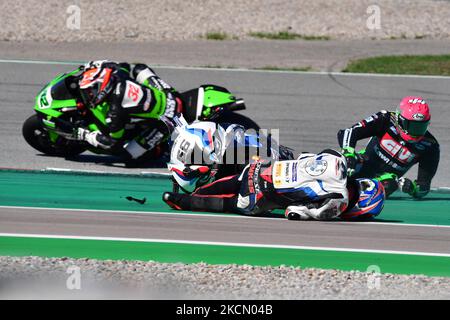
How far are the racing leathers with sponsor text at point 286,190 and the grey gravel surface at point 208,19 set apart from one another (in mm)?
9716

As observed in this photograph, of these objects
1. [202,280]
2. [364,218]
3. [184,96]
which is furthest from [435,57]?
[202,280]

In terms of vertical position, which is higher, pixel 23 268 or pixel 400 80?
pixel 400 80

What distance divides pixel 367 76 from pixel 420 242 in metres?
8.55

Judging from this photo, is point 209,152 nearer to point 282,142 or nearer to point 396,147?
point 396,147

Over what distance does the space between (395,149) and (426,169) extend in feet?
1.40

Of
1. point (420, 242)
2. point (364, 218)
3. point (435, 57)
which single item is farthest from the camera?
point (435, 57)

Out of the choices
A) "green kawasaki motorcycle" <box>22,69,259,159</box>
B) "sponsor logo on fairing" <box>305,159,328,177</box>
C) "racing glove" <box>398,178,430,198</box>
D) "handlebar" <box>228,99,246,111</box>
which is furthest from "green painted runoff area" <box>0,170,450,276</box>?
"handlebar" <box>228,99,246,111</box>

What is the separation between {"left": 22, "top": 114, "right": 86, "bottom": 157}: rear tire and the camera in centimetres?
1364

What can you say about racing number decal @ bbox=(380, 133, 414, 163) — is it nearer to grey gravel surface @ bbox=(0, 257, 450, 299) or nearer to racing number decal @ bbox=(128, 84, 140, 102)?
racing number decal @ bbox=(128, 84, 140, 102)

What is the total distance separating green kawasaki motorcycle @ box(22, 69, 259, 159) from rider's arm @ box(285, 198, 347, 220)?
257 cm

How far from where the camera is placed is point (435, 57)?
Answer: 19953 mm

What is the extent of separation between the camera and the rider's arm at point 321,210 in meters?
10.6

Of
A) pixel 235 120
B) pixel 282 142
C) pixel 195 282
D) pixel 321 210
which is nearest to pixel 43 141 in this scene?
pixel 235 120
